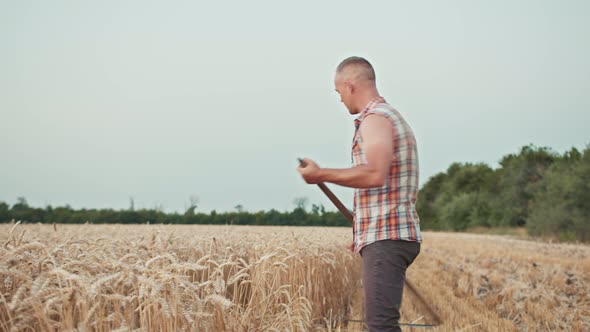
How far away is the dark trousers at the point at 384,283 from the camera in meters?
2.86

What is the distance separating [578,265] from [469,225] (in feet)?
161

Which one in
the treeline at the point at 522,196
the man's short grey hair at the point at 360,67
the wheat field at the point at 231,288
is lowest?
the wheat field at the point at 231,288

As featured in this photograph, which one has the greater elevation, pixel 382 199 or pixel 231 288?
pixel 382 199

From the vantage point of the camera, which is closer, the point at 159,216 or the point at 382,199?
the point at 382,199

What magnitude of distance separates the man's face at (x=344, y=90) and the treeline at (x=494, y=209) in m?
19.1

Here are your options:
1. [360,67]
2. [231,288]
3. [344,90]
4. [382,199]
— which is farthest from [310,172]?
[231,288]

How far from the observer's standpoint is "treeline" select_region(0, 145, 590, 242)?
109 feet

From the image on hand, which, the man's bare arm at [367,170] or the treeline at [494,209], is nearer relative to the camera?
the man's bare arm at [367,170]

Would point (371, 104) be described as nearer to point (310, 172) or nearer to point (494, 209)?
point (310, 172)

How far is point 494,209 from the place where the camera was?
171ft

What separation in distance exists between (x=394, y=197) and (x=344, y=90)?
72 cm

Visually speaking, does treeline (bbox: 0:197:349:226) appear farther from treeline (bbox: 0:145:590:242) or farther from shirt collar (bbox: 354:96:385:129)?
shirt collar (bbox: 354:96:385:129)

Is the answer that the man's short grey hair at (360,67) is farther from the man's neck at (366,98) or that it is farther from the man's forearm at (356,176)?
the man's forearm at (356,176)

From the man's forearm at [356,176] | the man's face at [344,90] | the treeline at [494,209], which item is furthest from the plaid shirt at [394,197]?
the treeline at [494,209]
